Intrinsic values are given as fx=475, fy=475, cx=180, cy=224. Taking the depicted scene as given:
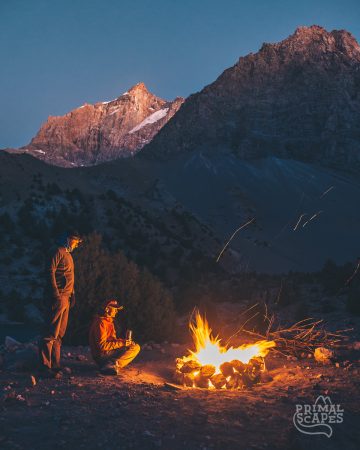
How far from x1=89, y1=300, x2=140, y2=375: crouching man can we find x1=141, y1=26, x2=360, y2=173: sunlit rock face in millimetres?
77180

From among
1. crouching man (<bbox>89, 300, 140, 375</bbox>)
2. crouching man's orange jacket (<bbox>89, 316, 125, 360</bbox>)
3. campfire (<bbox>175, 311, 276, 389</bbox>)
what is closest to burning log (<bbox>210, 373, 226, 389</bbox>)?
campfire (<bbox>175, 311, 276, 389</bbox>)

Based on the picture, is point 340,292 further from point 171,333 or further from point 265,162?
point 265,162

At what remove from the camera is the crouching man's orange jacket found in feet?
25.5

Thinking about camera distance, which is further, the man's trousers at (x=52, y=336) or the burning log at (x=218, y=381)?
the burning log at (x=218, y=381)

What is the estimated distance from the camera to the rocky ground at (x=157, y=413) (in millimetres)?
4918

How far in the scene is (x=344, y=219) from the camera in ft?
208

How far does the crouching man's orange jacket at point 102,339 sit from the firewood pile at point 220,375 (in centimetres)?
117

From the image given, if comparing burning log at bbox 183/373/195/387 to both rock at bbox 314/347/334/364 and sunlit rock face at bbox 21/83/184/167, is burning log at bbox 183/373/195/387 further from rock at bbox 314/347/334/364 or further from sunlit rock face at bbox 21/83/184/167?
sunlit rock face at bbox 21/83/184/167

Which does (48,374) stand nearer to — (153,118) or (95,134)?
(95,134)

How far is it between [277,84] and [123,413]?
3890 inches

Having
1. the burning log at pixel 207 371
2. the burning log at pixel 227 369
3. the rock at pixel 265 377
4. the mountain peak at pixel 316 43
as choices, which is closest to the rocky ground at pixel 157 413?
the rock at pixel 265 377

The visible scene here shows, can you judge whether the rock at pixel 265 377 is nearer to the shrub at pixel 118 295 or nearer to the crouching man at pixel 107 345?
the crouching man at pixel 107 345

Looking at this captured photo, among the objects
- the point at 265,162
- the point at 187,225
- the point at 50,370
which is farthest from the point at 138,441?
the point at 265,162

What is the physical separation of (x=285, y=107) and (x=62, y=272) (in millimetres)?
92048
